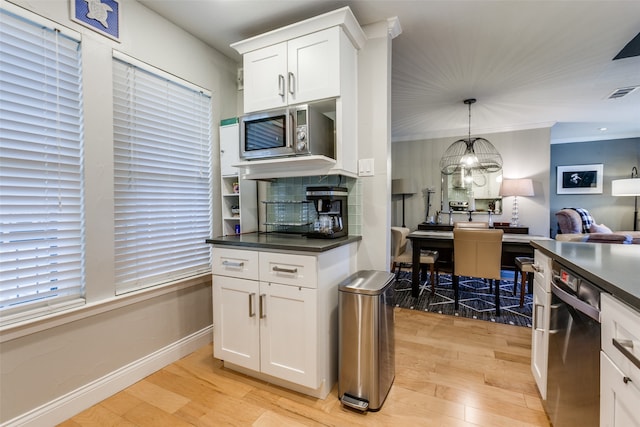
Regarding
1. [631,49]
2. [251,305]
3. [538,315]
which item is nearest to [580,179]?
[631,49]

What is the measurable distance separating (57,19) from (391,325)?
255 cm

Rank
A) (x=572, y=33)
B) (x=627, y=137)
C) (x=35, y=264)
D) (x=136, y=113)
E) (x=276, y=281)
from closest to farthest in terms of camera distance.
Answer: (x=35, y=264)
(x=276, y=281)
(x=136, y=113)
(x=572, y=33)
(x=627, y=137)

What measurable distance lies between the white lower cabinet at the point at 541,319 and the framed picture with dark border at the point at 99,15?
9.27ft

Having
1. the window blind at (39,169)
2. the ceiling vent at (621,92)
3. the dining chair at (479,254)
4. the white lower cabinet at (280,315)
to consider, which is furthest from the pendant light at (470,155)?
the window blind at (39,169)

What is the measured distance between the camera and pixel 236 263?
186 cm

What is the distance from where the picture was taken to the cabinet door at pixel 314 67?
180 cm

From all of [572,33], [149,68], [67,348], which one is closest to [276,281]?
[67,348]

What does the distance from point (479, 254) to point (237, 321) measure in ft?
8.29

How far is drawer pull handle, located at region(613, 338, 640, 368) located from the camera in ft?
2.49

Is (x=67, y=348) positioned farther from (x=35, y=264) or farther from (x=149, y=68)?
(x=149, y=68)

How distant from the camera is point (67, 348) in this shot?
1575mm

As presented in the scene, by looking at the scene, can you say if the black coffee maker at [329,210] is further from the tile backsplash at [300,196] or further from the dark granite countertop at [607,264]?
the dark granite countertop at [607,264]

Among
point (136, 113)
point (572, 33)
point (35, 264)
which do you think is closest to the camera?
point (35, 264)

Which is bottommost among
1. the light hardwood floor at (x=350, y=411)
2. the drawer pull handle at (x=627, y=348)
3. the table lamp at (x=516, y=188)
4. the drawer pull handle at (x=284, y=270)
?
the light hardwood floor at (x=350, y=411)
